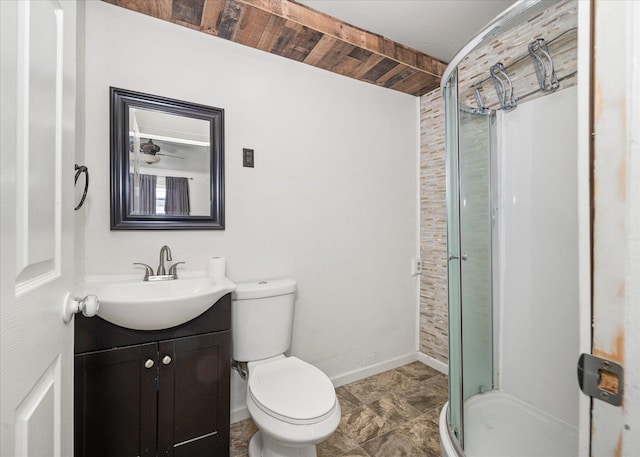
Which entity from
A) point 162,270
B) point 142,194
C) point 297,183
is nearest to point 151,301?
point 162,270

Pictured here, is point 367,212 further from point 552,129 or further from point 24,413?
point 24,413

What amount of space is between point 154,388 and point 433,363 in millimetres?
1980

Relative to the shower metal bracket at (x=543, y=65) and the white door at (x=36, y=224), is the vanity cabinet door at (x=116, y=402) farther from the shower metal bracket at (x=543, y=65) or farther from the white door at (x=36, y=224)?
the shower metal bracket at (x=543, y=65)

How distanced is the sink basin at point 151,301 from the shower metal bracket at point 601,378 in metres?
1.20

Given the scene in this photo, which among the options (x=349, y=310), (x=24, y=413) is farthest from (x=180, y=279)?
(x=349, y=310)

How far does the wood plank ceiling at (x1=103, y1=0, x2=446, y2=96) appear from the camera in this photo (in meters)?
1.47

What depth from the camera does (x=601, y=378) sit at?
1.50 ft

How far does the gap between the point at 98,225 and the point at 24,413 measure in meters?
1.15

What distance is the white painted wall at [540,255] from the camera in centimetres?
143

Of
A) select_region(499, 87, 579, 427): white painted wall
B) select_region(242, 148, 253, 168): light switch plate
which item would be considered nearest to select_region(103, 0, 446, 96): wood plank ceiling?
select_region(242, 148, 253, 168): light switch plate

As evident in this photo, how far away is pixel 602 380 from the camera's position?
46 cm

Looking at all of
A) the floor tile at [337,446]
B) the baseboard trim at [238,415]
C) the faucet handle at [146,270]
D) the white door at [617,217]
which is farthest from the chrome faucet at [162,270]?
the white door at [617,217]

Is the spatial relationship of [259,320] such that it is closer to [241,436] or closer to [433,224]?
[241,436]

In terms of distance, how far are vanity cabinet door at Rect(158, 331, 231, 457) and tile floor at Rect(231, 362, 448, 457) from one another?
11.9 inches
